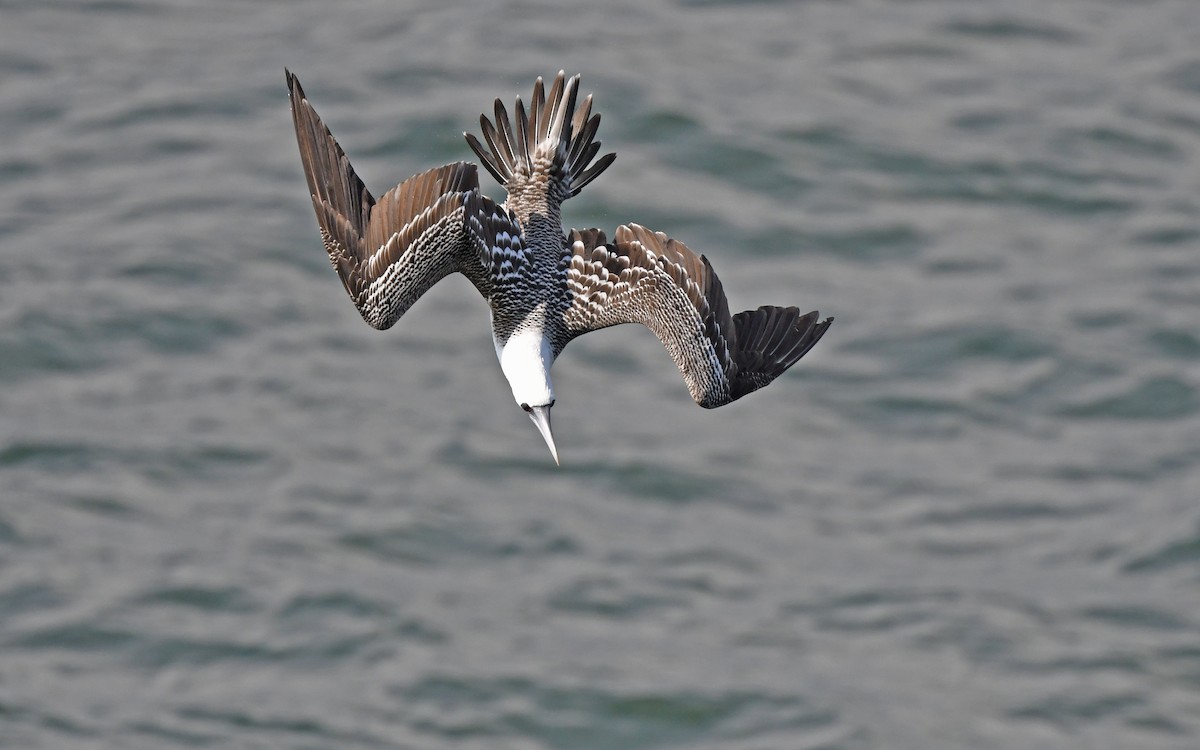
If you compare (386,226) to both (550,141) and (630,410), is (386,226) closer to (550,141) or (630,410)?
(550,141)

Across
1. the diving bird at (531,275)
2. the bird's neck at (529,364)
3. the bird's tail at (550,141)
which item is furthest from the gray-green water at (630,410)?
the bird's neck at (529,364)

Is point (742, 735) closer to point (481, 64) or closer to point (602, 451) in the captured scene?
point (602, 451)

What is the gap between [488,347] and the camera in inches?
1088

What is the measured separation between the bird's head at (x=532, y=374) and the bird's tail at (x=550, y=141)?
1114 mm

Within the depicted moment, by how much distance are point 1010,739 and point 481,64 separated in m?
12.7

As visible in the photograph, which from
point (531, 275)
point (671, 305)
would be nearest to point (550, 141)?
point (531, 275)

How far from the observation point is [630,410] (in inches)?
1105

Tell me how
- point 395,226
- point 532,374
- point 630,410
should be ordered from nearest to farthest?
point 395,226
point 532,374
point 630,410

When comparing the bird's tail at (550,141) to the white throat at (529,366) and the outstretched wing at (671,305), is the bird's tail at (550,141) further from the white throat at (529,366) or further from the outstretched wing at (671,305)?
the white throat at (529,366)

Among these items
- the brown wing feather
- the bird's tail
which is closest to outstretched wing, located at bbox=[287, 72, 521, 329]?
the brown wing feather

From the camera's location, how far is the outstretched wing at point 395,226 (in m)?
9.61

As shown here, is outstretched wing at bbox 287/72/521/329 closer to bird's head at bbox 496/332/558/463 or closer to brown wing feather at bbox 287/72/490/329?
brown wing feather at bbox 287/72/490/329

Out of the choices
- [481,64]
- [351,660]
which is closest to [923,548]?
[351,660]

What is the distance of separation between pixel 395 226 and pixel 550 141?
4.77 feet
